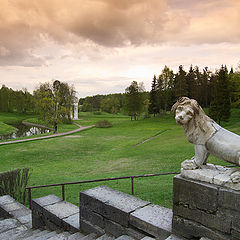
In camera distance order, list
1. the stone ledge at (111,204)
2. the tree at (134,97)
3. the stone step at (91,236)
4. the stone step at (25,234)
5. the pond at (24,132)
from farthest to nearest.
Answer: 1. the tree at (134,97)
2. the pond at (24,132)
3. the stone step at (25,234)
4. the stone step at (91,236)
5. the stone ledge at (111,204)

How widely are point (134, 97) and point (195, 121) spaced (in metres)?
48.8

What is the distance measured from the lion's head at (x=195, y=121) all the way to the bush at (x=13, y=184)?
7.44 metres

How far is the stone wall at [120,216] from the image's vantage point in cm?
316

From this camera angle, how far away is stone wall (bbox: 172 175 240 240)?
2449mm

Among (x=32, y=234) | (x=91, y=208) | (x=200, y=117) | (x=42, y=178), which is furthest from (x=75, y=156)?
(x=200, y=117)

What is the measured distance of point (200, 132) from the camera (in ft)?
9.55

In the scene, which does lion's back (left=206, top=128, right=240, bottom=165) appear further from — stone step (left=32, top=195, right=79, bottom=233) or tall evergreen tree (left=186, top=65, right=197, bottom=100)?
tall evergreen tree (left=186, top=65, right=197, bottom=100)

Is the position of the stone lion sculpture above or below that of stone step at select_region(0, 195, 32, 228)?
above

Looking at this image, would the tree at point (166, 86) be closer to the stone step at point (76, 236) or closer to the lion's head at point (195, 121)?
the stone step at point (76, 236)

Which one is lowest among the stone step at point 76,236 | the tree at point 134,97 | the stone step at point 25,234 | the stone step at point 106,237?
the stone step at point 25,234

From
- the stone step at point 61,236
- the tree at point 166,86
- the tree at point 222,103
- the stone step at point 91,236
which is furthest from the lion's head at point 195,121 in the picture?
the tree at point 166,86

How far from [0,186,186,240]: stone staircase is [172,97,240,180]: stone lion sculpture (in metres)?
1.07

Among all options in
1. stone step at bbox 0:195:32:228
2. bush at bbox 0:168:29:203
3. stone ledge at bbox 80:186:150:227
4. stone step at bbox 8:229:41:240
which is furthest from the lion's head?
bush at bbox 0:168:29:203

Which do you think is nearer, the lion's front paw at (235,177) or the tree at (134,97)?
the lion's front paw at (235,177)
